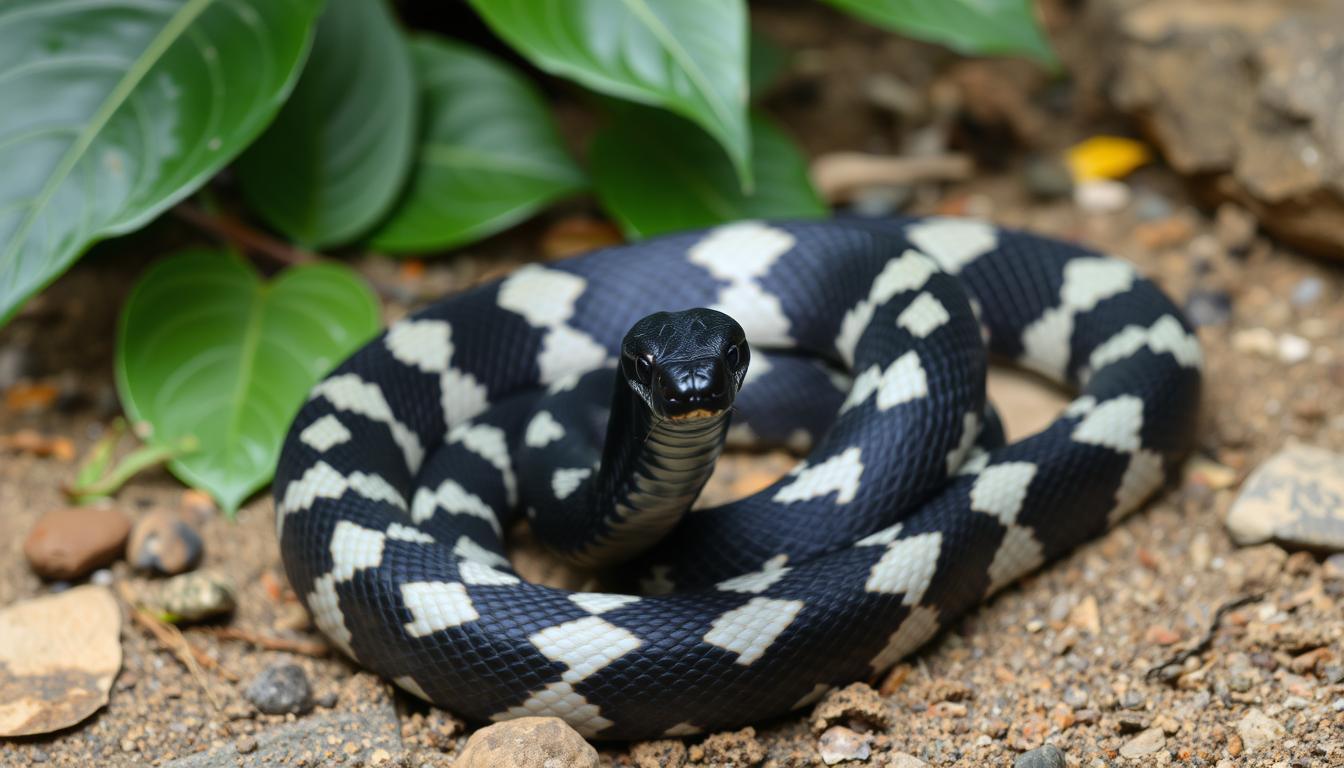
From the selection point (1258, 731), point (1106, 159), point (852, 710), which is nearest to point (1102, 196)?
point (1106, 159)

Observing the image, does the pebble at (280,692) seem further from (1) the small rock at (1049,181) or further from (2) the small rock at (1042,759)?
(1) the small rock at (1049,181)

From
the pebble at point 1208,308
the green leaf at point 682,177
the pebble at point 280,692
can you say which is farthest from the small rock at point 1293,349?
the pebble at point 280,692

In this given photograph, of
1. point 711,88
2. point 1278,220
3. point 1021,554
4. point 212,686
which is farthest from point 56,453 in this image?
point 1278,220

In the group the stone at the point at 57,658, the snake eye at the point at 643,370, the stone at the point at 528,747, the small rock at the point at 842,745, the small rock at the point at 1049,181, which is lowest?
the small rock at the point at 842,745

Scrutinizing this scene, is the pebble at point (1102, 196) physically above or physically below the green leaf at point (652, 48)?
below

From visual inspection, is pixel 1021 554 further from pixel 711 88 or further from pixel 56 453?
pixel 56 453

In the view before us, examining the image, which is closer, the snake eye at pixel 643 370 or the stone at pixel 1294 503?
the snake eye at pixel 643 370

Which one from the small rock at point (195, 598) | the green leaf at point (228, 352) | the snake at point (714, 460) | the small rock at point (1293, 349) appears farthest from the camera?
the small rock at point (1293, 349)
